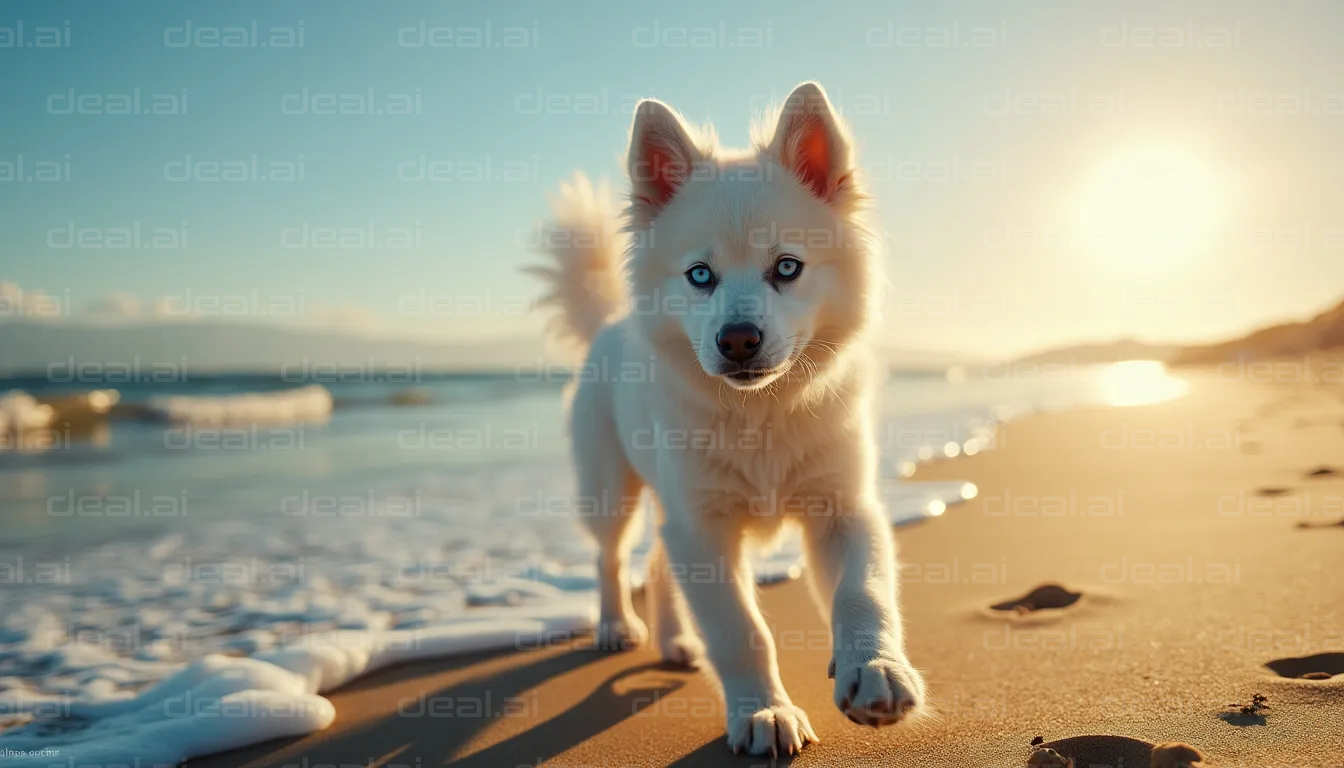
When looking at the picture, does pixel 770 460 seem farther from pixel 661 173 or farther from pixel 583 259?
pixel 583 259

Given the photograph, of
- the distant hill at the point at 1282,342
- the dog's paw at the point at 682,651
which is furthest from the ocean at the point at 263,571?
the distant hill at the point at 1282,342

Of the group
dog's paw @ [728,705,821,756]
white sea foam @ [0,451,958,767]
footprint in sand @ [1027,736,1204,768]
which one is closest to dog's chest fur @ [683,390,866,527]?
white sea foam @ [0,451,958,767]

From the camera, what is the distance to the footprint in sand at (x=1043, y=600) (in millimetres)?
3193

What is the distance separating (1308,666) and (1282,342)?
2745 centimetres

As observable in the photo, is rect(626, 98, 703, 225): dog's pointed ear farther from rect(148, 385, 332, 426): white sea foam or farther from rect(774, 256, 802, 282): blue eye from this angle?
rect(148, 385, 332, 426): white sea foam

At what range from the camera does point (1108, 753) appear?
181 centimetres

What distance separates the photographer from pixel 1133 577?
10.9 ft

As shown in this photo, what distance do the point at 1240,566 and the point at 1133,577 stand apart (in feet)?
1.26

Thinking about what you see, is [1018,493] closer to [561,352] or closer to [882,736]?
[561,352]

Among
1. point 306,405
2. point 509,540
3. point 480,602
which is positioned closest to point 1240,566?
point 480,602

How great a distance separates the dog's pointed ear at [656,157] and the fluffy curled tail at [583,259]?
1295mm

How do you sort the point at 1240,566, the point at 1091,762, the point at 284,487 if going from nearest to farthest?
the point at 1091,762, the point at 1240,566, the point at 284,487

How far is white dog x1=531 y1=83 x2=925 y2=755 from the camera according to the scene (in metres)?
2.33

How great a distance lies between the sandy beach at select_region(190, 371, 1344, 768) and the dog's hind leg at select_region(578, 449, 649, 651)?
0.49 ft
